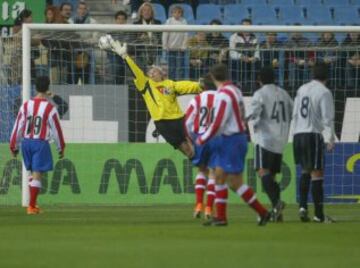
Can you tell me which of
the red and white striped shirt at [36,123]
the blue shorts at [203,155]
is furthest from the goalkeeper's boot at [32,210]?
the blue shorts at [203,155]

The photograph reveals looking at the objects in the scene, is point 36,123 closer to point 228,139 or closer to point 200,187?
point 200,187

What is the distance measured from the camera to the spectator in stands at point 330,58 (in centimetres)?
2302

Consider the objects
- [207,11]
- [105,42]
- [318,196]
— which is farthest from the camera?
[207,11]

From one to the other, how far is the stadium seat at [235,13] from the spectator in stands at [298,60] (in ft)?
15.2

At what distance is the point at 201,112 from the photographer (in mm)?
17734

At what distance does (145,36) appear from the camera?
22859mm

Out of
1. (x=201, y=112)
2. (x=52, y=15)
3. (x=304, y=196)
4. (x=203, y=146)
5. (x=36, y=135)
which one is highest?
(x=52, y=15)

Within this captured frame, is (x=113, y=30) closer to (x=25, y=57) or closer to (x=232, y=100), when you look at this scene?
(x=25, y=57)

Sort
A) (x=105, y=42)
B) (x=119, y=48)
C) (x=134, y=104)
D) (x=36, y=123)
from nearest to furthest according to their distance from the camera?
(x=36, y=123) → (x=119, y=48) → (x=105, y=42) → (x=134, y=104)

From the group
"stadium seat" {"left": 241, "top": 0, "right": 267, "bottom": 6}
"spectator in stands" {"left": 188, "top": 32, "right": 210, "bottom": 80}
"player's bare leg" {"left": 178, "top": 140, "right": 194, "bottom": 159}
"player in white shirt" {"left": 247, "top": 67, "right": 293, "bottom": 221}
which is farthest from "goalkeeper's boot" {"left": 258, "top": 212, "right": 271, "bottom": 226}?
"stadium seat" {"left": 241, "top": 0, "right": 267, "bottom": 6}

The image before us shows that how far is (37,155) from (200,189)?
2.57 m

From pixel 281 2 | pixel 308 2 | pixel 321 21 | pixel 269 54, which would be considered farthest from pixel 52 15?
pixel 308 2

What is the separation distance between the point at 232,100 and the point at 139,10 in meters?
10.2

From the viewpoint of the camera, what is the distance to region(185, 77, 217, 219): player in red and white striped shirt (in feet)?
56.6
